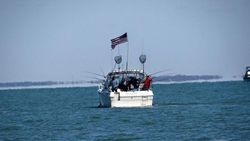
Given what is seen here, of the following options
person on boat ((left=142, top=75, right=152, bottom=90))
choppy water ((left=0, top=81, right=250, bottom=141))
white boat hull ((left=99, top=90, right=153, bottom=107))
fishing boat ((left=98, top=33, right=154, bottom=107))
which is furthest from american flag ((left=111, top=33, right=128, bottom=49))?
choppy water ((left=0, top=81, right=250, bottom=141))

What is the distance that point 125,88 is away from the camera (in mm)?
78312

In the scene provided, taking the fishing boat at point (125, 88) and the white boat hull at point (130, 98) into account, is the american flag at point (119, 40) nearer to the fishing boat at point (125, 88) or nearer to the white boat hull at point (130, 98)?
the fishing boat at point (125, 88)

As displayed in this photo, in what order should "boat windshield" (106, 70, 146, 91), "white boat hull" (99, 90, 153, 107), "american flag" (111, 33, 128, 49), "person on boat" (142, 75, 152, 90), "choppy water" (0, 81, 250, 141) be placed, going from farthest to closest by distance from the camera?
1. "american flag" (111, 33, 128, 49)
2. "boat windshield" (106, 70, 146, 91)
3. "person on boat" (142, 75, 152, 90)
4. "white boat hull" (99, 90, 153, 107)
5. "choppy water" (0, 81, 250, 141)

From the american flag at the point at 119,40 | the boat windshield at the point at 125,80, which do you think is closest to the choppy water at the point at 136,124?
the boat windshield at the point at 125,80

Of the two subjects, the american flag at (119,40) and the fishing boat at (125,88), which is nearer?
the fishing boat at (125,88)

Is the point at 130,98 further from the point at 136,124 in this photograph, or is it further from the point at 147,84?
the point at 136,124

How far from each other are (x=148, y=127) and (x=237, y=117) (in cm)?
879

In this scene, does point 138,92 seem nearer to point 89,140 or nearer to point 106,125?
point 106,125

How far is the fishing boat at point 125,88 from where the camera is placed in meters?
75.9

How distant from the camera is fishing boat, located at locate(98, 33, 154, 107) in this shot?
75.9 m

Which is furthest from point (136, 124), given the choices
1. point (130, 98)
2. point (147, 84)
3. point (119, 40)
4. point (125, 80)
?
point (119, 40)

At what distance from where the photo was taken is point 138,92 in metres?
75.7

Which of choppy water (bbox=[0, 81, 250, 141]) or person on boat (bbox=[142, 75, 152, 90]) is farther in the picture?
person on boat (bbox=[142, 75, 152, 90])

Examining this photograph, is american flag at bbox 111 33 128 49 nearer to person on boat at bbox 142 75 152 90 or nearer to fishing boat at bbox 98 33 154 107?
fishing boat at bbox 98 33 154 107
